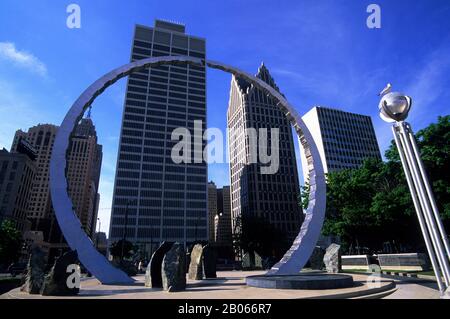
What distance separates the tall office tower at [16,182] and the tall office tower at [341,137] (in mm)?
95053

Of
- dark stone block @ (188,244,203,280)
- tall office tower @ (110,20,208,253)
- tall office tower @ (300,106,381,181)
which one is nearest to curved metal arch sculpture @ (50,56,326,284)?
dark stone block @ (188,244,203,280)

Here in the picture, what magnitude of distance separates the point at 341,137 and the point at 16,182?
382ft

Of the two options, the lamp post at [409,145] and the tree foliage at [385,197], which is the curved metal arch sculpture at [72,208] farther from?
the lamp post at [409,145]

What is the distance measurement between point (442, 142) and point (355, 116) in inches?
4295

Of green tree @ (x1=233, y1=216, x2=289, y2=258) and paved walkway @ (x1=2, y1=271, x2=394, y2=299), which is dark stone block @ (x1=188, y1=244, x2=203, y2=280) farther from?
green tree @ (x1=233, y1=216, x2=289, y2=258)

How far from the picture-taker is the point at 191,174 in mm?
106812

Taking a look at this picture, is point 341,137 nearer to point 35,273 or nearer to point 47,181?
point 35,273

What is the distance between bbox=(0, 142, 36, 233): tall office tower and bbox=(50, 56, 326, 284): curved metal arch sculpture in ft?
254

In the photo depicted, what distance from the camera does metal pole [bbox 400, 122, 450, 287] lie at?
5836 mm

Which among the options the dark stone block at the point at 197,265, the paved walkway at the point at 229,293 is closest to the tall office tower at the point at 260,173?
the dark stone block at the point at 197,265

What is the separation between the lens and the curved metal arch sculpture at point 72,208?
621 inches

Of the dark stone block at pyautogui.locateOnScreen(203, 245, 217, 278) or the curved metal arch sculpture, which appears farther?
the dark stone block at pyautogui.locateOnScreen(203, 245, 217, 278)
